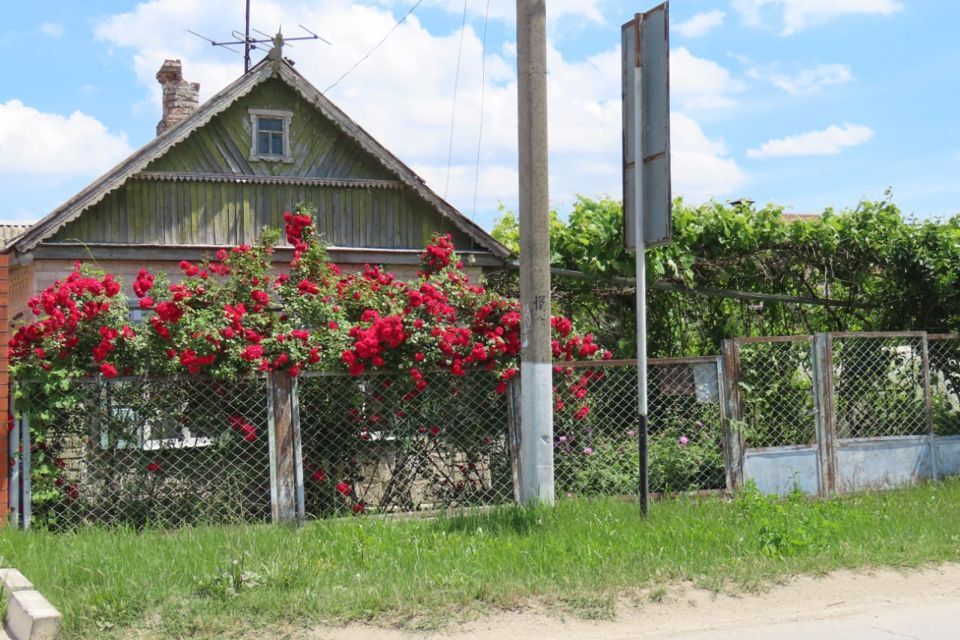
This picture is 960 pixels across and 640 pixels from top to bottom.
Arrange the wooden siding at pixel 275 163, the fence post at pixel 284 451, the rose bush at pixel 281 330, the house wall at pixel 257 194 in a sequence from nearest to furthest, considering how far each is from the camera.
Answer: the rose bush at pixel 281 330 → the fence post at pixel 284 451 → the house wall at pixel 257 194 → the wooden siding at pixel 275 163

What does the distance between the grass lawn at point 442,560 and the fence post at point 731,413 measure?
0.78 m

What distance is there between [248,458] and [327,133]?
838 cm

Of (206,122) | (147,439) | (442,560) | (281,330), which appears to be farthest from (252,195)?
(442,560)

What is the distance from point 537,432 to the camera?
8086 mm

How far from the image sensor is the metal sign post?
8.16m

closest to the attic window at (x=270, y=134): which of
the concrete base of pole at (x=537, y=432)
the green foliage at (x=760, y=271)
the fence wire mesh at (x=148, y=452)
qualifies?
the green foliage at (x=760, y=271)

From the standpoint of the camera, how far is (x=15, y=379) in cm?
764

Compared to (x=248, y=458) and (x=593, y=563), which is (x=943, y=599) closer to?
(x=593, y=563)

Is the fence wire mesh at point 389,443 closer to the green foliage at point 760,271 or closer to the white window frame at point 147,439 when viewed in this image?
the white window frame at point 147,439

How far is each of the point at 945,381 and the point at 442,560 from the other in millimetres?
7236

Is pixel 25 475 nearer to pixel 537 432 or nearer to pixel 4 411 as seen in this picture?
pixel 4 411

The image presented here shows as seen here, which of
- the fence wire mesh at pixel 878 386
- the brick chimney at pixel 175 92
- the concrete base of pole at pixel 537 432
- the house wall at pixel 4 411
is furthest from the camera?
the brick chimney at pixel 175 92

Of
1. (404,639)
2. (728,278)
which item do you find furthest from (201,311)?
(728,278)

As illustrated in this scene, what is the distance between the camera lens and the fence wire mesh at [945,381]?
1129cm
